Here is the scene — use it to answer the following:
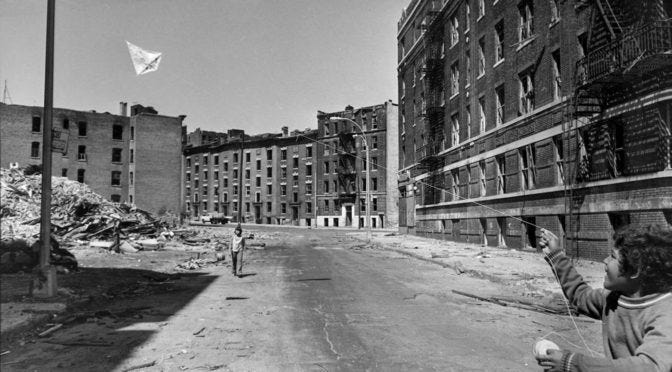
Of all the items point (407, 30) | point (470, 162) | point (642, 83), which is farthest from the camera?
point (407, 30)

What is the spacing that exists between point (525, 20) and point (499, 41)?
2743 millimetres

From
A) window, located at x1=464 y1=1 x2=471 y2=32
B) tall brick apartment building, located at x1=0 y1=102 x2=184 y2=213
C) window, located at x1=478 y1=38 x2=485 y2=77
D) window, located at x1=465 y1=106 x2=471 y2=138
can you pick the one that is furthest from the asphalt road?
tall brick apartment building, located at x1=0 y1=102 x2=184 y2=213

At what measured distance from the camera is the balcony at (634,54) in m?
13.3

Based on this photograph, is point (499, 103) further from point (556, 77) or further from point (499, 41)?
point (556, 77)

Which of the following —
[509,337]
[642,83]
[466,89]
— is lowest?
[509,337]

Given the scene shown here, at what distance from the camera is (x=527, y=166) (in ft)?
73.9

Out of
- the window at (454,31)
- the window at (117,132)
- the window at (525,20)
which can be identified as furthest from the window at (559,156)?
the window at (117,132)

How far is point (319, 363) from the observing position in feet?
17.7

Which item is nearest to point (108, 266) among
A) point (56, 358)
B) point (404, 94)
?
point (56, 358)

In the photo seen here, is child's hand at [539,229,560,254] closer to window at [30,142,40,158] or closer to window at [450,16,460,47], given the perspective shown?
window at [450,16,460,47]

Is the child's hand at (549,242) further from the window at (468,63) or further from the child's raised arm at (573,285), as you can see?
the window at (468,63)

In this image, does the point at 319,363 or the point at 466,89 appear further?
the point at 466,89

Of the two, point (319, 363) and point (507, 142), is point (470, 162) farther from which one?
point (319, 363)

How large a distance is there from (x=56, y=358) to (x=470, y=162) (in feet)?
84.5
